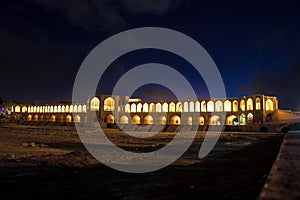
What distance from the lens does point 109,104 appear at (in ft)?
157

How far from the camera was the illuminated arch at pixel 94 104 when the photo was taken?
Result: 156ft

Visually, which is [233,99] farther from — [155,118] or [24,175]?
[24,175]

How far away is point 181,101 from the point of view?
1715 inches

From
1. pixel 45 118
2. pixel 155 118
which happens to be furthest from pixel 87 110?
pixel 45 118

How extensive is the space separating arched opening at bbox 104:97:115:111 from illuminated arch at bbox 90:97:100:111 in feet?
4.97

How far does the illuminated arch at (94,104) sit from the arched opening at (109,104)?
1516 millimetres

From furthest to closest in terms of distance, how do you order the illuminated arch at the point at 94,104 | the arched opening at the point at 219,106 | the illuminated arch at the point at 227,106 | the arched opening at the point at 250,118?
1. the illuminated arch at the point at 94,104
2. the arched opening at the point at 219,106
3. the illuminated arch at the point at 227,106
4. the arched opening at the point at 250,118

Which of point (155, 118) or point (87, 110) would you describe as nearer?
point (155, 118)

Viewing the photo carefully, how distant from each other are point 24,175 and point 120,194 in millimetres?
2841

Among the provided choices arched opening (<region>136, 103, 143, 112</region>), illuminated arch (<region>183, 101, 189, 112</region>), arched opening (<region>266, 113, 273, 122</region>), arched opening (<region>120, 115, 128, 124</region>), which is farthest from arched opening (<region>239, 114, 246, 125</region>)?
arched opening (<region>120, 115, 128, 124</region>)

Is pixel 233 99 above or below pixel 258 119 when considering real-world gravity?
above

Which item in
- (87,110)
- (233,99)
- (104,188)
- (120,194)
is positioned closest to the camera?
(120,194)

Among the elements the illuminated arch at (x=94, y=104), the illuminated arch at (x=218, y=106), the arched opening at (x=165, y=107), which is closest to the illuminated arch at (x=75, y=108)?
the illuminated arch at (x=94, y=104)

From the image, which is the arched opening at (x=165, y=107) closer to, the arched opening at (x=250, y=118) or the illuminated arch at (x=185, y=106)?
the illuminated arch at (x=185, y=106)
